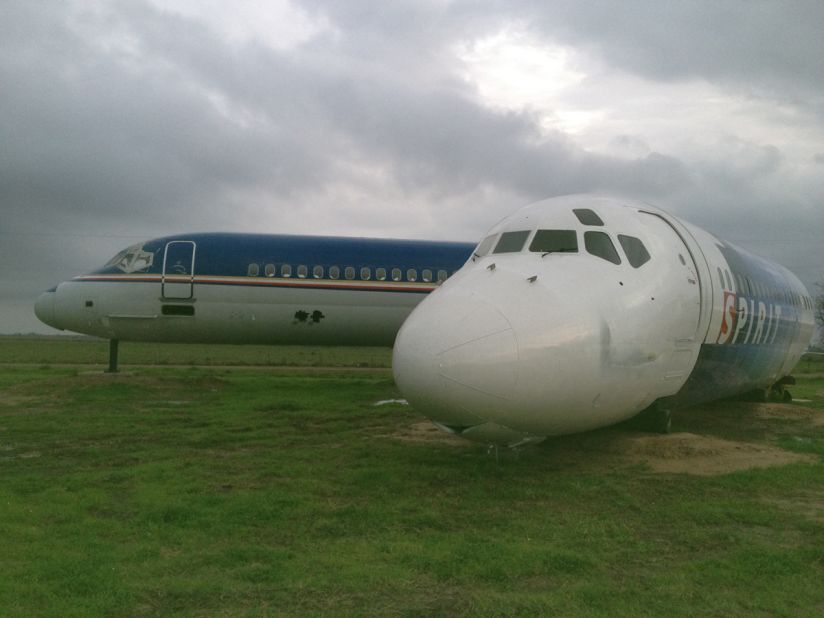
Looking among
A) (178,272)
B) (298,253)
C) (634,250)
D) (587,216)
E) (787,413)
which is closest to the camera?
(634,250)

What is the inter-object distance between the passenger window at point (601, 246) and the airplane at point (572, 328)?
0.7 inches

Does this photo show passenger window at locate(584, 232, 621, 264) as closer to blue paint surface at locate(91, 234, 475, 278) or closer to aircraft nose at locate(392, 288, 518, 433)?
aircraft nose at locate(392, 288, 518, 433)

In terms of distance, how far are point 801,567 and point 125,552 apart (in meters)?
5.14

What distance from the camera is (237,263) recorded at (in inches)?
837

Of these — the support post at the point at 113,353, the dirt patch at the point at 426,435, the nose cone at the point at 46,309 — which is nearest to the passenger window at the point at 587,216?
the dirt patch at the point at 426,435

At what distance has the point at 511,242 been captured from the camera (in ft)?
28.7

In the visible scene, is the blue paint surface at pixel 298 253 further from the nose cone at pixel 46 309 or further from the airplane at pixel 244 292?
the nose cone at pixel 46 309

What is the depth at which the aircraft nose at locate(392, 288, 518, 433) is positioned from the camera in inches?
255

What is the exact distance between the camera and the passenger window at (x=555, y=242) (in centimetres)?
834

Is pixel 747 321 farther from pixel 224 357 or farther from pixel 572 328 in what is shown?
pixel 224 357

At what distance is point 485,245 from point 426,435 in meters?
3.86

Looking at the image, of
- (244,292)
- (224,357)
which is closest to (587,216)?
(244,292)

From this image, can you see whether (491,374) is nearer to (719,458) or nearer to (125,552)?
(125,552)

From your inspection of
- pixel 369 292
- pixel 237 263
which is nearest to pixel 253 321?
pixel 237 263
